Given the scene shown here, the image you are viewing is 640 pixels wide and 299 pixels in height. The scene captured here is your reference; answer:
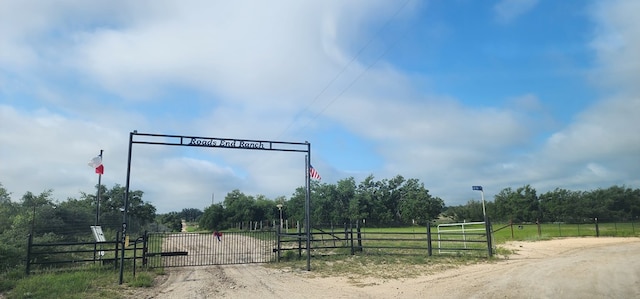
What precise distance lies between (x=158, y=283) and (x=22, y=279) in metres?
4.06

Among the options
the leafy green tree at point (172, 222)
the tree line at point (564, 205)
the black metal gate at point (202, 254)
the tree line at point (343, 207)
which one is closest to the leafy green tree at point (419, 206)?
the tree line at point (343, 207)

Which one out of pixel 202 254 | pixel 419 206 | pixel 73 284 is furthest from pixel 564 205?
pixel 73 284

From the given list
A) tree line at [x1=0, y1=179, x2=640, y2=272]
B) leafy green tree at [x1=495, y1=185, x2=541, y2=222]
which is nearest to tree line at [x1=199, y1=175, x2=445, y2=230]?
tree line at [x1=0, y1=179, x2=640, y2=272]

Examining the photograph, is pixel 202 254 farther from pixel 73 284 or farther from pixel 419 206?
pixel 419 206

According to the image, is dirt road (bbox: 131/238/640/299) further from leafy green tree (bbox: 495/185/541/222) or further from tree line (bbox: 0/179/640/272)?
leafy green tree (bbox: 495/185/541/222)

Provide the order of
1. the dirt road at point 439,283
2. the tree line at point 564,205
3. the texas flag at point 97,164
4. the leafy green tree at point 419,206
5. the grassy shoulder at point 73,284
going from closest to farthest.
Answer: the dirt road at point 439,283
the grassy shoulder at point 73,284
the texas flag at point 97,164
the tree line at point 564,205
the leafy green tree at point 419,206

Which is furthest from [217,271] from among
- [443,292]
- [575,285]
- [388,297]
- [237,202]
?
[237,202]

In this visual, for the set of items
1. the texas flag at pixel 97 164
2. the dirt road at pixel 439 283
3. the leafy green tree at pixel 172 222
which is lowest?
the leafy green tree at pixel 172 222

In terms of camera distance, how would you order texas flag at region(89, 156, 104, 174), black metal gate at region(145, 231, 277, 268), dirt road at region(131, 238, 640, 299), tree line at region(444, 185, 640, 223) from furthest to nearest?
tree line at region(444, 185, 640, 223)
texas flag at region(89, 156, 104, 174)
black metal gate at region(145, 231, 277, 268)
dirt road at region(131, 238, 640, 299)

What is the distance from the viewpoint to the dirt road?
9.56 meters

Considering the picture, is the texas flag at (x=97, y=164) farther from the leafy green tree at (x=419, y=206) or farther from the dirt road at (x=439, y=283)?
the leafy green tree at (x=419, y=206)

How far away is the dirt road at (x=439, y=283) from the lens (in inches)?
376

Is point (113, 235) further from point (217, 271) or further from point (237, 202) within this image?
point (237, 202)

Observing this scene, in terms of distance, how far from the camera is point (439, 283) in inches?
440
